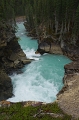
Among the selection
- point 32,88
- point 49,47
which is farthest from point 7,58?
point 49,47

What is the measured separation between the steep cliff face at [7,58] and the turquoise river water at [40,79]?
125cm

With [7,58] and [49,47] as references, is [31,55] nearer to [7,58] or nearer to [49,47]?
[49,47]

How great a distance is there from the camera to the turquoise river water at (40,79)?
23.5 metres

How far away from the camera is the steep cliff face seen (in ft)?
79.1

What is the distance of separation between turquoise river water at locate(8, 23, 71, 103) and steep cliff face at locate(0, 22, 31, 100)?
1251 millimetres

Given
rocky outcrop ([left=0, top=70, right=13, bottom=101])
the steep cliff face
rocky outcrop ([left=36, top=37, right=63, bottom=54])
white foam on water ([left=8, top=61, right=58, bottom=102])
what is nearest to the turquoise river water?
white foam on water ([left=8, top=61, right=58, bottom=102])

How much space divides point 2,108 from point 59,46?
2841cm

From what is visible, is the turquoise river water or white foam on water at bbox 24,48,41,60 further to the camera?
white foam on water at bbox 24,48,41,60

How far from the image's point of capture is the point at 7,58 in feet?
105

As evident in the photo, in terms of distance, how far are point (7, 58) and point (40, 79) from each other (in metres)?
8.67

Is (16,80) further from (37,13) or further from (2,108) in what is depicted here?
(37,13)

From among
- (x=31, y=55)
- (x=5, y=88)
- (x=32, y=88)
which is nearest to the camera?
(x=5, y=88)

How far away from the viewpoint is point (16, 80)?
92.9 ft

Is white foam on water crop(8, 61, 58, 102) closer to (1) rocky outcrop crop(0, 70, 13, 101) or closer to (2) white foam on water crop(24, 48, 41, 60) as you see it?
(1) rocky outcrop crop(0, 70, 13, 101)
